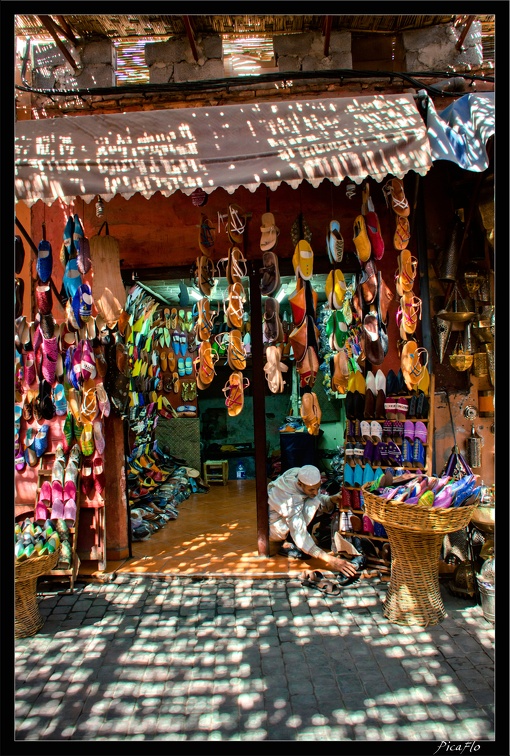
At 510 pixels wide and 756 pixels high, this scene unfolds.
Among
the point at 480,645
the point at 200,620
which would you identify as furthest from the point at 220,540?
the point at 480,645

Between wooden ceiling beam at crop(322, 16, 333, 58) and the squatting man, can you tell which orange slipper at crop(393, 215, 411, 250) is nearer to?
wooden ceiling beam at crop(322, 16, 333, 58)

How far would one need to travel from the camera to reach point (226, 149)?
10.9 ft

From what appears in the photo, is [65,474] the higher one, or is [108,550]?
[65,474]

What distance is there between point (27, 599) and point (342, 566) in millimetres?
2486

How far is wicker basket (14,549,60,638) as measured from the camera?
3.43 meters

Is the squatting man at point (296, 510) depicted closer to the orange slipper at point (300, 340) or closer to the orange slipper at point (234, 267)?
the orange slipper at point (300, 340)

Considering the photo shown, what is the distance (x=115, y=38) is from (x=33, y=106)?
124cm

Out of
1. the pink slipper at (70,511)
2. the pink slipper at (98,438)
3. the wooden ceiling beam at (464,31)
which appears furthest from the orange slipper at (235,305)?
the wooden ceiling beam at (464,31)

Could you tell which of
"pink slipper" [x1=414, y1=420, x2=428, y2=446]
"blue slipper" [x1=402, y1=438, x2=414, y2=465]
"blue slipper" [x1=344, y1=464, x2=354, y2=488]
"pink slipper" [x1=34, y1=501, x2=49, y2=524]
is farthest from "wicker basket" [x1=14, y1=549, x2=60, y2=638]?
"pink slipper" [x1=414, y1=420, x2=428, y2=446]

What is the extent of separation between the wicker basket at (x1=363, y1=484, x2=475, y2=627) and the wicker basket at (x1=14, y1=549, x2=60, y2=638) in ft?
8.08

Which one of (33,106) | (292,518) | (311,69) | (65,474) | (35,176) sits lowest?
(292,518)

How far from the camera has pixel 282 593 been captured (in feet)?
13.2
